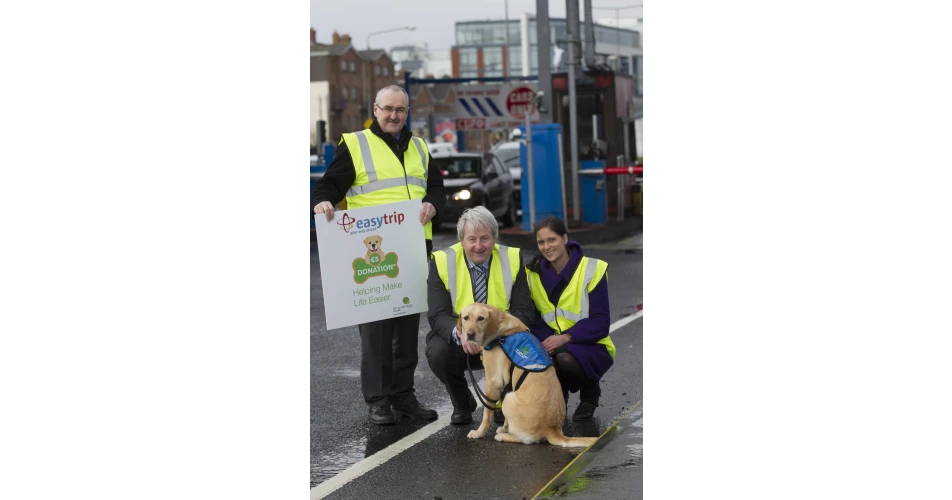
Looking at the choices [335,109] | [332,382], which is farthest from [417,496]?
[335,109]

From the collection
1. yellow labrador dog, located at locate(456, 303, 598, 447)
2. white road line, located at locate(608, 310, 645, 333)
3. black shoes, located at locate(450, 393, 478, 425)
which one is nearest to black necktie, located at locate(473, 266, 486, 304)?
yellow labrador dog, located at locate(456, 303, 598, 447)

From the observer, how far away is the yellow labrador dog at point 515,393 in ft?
19.1

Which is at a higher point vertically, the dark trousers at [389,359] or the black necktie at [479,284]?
the black necktie at [479,284]

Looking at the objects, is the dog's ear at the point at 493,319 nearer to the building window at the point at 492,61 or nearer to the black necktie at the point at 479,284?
the black necktie at the point at 479,284

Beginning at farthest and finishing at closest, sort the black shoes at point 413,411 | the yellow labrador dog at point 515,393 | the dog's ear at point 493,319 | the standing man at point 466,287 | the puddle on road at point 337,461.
A: the black shoes at point 413,411 < the standing man at point 466,287 < the dog's ear at point 493,319 < the yellow labrador dog at point 515,393 < the puddle on road at point 337,461

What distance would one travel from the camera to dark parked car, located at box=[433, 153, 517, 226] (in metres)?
21.9

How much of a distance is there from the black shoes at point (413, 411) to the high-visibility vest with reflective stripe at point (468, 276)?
29.7 inches

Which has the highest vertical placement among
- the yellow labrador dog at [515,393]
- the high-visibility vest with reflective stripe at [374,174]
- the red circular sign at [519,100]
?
the red circular sign at [519,100]

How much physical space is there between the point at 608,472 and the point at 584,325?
123cm

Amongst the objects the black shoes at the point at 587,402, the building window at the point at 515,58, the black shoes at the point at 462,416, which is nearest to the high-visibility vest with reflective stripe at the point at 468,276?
the black shoes at the point at 462,416

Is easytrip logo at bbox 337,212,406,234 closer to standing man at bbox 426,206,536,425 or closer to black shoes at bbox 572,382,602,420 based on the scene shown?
standing man at bbox 426,206,536,425

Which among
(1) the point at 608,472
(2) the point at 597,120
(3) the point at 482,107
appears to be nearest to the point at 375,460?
(1) the point at 608,472

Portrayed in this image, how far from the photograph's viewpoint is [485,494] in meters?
5.17

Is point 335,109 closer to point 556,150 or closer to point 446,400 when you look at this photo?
point 556,150
